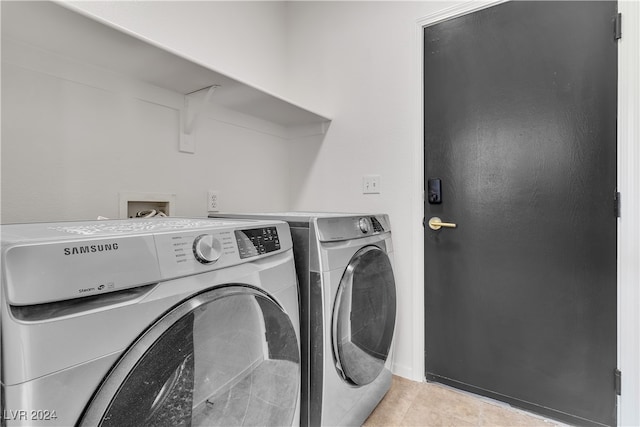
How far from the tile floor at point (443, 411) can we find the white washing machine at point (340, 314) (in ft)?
0.34

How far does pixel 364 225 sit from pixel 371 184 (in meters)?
0.52

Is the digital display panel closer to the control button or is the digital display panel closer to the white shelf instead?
the control button

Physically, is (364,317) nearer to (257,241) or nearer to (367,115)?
(257,241)

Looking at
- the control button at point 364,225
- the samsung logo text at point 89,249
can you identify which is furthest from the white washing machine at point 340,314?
the samsung logo text at point 89,249

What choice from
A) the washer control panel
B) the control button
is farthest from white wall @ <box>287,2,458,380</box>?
the washer control panel

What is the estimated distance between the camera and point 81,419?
0.49 meters

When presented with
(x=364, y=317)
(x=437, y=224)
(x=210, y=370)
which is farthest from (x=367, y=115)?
(x=210, y=370)

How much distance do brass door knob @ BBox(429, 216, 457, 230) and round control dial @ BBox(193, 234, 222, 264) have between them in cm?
121

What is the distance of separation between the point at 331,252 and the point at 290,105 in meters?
0.94

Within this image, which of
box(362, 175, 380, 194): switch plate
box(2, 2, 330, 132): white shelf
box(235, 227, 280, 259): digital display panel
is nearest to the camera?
box(235, 227, 280, 259): digital display panel

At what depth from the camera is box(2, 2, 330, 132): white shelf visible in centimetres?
91

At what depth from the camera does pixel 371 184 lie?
1780 mm

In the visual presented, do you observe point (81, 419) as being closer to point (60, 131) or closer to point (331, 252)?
point (331, 252)

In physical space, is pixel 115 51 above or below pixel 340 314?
above
